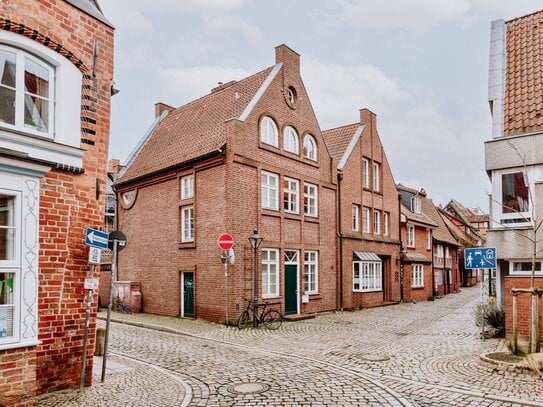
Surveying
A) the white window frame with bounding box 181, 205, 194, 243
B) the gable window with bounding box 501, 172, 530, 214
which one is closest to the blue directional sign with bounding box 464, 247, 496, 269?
the gable window with bounding box 501, 172, 530, 214

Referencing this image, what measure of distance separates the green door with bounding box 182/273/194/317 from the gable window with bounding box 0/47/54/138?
12.1 meters

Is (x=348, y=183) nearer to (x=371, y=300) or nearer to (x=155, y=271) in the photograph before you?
(x=371, y=300)

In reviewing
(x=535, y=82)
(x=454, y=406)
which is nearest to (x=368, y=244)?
(x=535, y=82)

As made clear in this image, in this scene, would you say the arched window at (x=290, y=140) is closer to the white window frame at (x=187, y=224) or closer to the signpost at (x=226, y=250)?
the white window frame at (x=187, y=224)

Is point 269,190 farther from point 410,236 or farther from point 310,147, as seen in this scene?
point 410,236

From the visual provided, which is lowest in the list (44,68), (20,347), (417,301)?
(417,301)

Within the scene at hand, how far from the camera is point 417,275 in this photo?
3153cm

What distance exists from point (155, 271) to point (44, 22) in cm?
1432

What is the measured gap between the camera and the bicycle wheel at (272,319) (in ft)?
55.7

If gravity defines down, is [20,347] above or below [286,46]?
below

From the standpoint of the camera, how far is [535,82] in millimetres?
13914

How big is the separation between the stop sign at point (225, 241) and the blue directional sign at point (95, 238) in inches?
326

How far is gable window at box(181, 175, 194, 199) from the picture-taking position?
1930 cm

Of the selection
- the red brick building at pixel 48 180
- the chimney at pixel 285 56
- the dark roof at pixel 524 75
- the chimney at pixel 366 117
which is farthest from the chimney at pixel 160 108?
the red brick building at pixel 48 180
